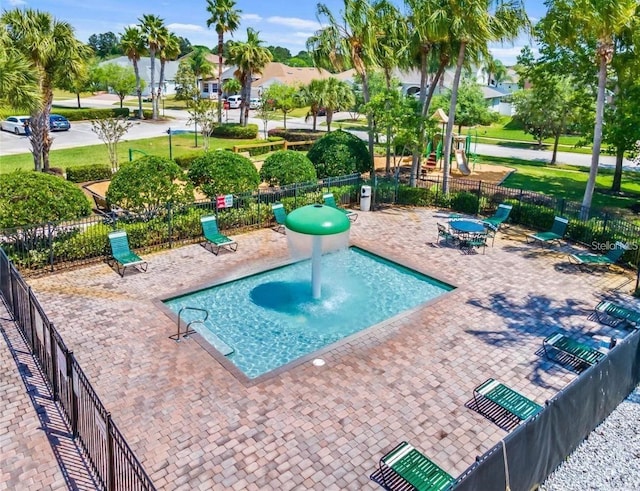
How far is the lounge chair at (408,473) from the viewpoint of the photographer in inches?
297

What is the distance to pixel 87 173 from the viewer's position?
27.0 meters

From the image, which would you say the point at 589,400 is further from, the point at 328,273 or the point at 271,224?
the point at 271,224

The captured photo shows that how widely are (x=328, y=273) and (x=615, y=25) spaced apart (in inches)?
506

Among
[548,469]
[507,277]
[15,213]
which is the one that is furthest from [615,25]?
[15,213]

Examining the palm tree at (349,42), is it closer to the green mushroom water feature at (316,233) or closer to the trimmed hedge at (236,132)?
the green mushroom water feature at (316,233)

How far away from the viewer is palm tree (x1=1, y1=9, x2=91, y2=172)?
21781 millimetres

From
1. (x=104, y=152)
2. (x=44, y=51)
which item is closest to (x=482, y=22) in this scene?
(x=44, y=51)

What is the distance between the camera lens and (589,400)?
870 cm

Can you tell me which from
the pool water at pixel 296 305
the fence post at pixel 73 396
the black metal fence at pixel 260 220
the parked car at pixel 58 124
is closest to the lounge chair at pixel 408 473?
the pool water at pixel 296 305

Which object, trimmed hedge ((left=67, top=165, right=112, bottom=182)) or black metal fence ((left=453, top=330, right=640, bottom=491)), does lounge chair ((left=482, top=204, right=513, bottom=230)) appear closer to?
black metal fence ((left=453, top=330, right=640, bottom=491))

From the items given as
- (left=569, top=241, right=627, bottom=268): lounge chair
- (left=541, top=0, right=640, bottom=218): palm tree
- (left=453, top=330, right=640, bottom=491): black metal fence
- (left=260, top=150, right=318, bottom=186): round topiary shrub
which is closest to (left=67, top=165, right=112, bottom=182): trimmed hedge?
(left=260, top=150, right=318, bottom=186): round topiary shrub

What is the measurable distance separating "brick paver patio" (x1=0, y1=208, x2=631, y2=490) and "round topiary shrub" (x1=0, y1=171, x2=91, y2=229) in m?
1.69

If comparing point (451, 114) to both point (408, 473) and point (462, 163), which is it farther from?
point (408, 473)

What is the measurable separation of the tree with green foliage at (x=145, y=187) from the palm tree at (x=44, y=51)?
6.96 meters
